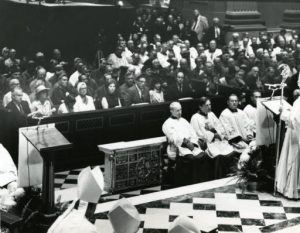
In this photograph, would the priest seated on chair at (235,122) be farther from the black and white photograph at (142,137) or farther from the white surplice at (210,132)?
the white surplice at (210,132)

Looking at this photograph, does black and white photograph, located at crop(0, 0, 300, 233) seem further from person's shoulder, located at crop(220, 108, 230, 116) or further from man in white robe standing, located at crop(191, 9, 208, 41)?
man in white robe standing, located at crop(191, 9, 208, 41)

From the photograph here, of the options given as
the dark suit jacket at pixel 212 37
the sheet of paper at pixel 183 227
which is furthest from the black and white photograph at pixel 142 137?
the dark suit jacket at pixel 212 37

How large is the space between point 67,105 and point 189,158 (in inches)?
121

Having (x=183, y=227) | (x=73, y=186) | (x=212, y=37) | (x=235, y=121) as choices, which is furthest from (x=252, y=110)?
(x=183, y=227)

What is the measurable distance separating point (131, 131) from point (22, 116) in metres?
2.52

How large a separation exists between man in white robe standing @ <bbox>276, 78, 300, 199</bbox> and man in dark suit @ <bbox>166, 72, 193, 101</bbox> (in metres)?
4.72

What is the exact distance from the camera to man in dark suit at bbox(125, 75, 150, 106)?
12500 millimetres

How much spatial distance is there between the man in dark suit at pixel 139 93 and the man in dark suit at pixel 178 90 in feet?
2.34

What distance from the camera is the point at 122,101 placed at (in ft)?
40.4

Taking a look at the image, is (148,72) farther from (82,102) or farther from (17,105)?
(17,105)

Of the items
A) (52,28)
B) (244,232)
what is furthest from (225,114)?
(52,28)

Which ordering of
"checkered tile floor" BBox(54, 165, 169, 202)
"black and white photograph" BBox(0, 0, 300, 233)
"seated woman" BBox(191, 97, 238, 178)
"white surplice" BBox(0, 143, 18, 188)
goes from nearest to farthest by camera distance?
"black and white photograph" BBox(0, 0, 300, 233)
"white surplice" BBox(0, 143, 18, 188)
"checkered tile floor" BBox(54, 165, 169, 202)
"seated woman" BBox(191, 97, 238, 178)

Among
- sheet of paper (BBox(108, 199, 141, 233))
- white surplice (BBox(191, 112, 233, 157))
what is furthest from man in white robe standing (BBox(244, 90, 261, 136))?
sheet of paper (BBox(108, 199, 141, 233))

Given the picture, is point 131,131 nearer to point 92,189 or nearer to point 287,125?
point 287,125
